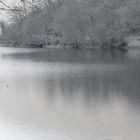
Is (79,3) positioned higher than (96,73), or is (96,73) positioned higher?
(79,3)

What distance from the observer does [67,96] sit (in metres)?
22.9

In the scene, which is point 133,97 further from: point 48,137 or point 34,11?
point 34,11

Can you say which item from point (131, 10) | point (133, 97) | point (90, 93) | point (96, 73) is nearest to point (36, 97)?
point (90, 93)

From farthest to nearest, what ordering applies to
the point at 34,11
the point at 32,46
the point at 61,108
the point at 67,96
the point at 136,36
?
the point at 32,46
the point at 136,36
the point at 67,96
the point at 61,108
the point at 34,11

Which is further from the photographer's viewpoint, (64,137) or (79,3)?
(79,3)

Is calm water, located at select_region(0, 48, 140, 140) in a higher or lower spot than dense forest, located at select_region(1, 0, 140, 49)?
lower

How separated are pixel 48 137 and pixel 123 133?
3.09 m

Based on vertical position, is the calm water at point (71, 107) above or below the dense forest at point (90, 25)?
below

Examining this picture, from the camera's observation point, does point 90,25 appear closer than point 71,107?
No

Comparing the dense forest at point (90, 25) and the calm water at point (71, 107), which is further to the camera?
the dense forest at point (90, 25)

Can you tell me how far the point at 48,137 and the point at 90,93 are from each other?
10.1 metres

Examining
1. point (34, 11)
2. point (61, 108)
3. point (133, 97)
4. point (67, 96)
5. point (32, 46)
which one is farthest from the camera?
point (32, 46)

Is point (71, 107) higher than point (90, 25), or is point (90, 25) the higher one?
point (90, 25)

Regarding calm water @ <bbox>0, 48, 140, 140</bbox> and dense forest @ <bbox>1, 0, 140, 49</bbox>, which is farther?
dense forest @ <bbox>1, 0, 140, 49</bbox>
